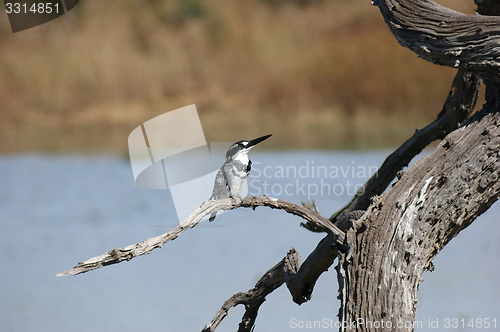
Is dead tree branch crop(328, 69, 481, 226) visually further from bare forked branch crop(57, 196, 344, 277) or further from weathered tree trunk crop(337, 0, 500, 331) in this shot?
bare forked branch crop(57, 196, 344, 277)

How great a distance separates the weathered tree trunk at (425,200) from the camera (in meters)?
1.89

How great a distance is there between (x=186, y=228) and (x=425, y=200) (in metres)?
1.04

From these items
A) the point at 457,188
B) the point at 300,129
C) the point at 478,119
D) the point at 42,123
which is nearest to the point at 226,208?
the point at 457,188

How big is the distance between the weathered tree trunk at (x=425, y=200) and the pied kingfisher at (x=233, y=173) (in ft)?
3.41

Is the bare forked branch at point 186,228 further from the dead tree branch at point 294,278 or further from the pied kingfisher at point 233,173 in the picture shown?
the pied kingfisher at point 233,173

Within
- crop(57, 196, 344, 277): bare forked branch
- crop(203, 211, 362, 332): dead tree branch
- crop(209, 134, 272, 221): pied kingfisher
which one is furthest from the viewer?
crop(209, 134, 272, 221): pied kingfisher

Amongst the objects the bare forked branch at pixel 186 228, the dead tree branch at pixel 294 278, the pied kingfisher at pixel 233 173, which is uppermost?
the pied kingfisher at pixel 233 173

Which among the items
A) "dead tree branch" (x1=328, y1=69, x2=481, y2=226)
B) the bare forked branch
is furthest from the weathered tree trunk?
"dead tree branch" (x1=328, y1=69, x2=481, y2=226)

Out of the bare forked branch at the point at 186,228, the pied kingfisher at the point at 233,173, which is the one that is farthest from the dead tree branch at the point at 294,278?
the pied kingfisher at the point at 233,173

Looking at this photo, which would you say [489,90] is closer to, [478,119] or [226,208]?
[478,119]

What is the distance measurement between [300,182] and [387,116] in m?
2.62

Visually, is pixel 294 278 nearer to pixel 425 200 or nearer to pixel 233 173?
pixel 233 173

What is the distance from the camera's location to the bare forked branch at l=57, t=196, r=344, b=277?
1781 mm

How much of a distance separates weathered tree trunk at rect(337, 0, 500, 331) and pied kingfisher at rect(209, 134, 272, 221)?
3.41ft
